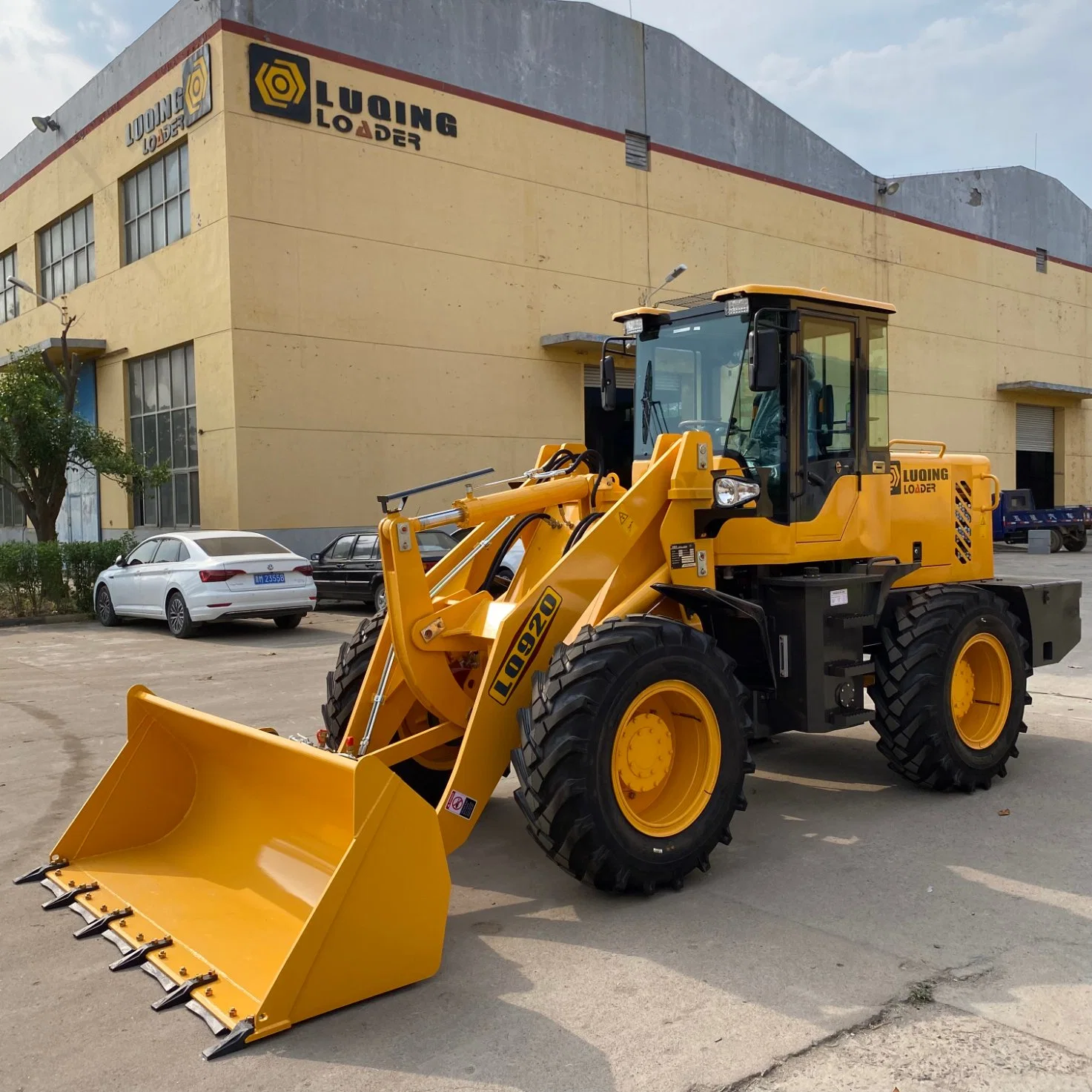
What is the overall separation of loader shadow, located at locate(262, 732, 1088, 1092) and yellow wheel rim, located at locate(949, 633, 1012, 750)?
1279 millimetres

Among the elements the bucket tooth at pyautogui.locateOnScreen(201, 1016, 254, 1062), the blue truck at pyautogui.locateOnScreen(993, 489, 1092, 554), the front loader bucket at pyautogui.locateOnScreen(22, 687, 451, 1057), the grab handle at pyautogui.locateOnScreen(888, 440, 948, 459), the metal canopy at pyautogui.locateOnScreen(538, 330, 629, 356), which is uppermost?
the metal canopy at pyautogui.locateOnScreen(538, 330, 629, 356)

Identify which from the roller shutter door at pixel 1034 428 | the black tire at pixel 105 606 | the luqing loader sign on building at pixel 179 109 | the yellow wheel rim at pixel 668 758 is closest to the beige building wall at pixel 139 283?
the luqing loader sign on building at pixel 179 109

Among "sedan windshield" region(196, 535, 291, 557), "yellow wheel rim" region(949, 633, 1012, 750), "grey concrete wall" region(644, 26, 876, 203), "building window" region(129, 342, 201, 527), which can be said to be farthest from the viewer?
"grey concrete wall" region(644, 26, 876, 203)

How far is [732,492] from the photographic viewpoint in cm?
550

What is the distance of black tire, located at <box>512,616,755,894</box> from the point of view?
4.52 m

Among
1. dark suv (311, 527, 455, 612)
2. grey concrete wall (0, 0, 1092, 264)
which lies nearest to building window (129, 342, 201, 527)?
dark suv (311, 527, 455, 612)

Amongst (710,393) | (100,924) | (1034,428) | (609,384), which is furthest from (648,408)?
(1034,428)

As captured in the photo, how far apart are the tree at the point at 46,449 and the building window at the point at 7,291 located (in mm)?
9900

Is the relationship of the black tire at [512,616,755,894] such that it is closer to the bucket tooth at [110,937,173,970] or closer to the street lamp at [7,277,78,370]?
the bucket tooth at [110,937,173,970]

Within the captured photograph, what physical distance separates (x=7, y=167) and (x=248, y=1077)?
32.3 metres

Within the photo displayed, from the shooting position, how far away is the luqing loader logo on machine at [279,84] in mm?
19703

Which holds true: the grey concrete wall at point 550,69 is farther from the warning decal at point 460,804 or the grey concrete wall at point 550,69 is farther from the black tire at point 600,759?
the warning decal at point 460,804

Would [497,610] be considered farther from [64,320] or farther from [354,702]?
[64,320]

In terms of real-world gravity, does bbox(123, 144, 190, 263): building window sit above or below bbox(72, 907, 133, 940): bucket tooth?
above
